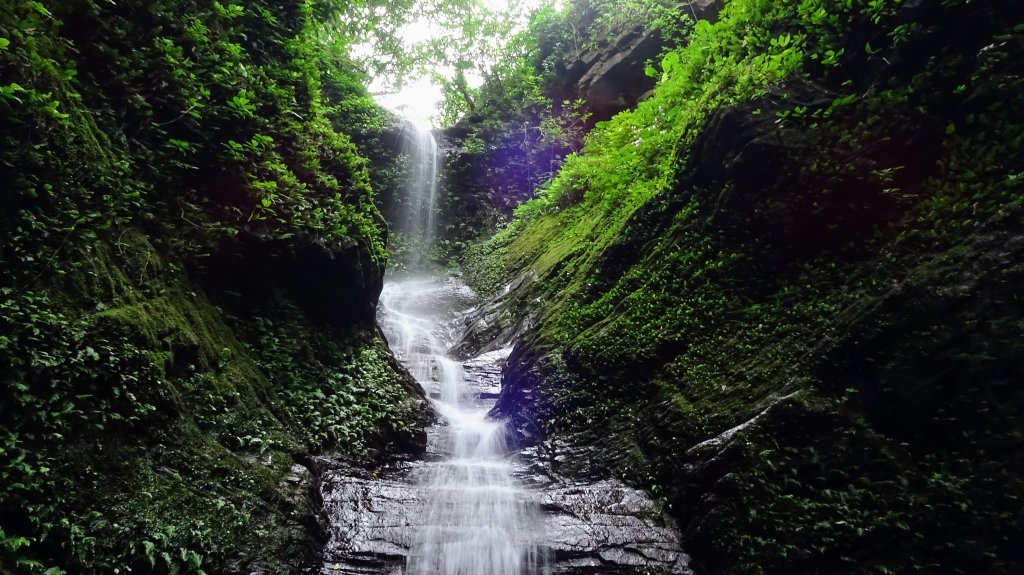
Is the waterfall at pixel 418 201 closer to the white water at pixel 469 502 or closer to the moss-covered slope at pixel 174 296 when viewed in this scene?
the white water at pixel 469 502

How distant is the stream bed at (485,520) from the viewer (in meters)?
4.94

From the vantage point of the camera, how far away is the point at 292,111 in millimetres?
7559

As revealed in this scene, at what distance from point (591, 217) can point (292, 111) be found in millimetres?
6794

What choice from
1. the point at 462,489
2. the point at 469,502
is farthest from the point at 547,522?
the point at 462,489

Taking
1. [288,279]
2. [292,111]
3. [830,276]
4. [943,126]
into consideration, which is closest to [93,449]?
[288,279]

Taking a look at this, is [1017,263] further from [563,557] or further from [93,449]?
[93,449]

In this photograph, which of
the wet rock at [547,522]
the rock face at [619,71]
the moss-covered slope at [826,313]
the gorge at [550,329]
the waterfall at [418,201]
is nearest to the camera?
the gorge at [550,329]

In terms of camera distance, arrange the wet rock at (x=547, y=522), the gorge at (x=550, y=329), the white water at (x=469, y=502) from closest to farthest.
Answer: the gorge at (x=550, y=329) < the wet rock at (x=547, y=522) < the white water at (x=469, y=502)

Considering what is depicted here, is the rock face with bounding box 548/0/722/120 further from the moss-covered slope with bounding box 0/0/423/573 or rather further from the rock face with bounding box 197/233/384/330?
the rock face with bounding box 197/233/384/330

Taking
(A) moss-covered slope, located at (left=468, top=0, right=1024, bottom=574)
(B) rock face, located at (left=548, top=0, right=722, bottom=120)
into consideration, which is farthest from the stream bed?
(B) rock face, located at (left=548, top=0, right=722, bottom=120)

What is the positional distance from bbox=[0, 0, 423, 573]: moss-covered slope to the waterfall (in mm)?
11248

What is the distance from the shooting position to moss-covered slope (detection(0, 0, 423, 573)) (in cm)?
329

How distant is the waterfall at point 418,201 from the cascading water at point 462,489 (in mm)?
6114

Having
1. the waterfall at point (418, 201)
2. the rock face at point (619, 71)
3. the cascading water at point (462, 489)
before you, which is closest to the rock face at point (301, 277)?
the cascading water at point (462, 489)
